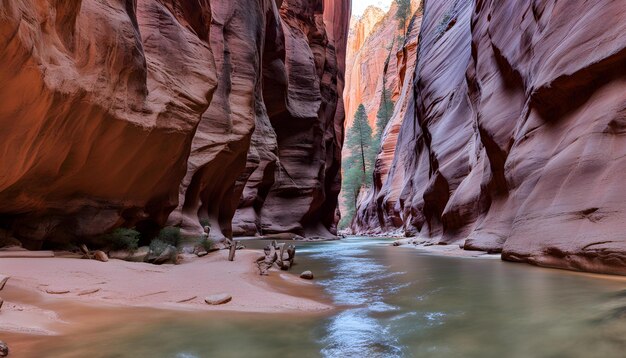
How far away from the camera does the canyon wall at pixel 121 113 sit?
5.80 m

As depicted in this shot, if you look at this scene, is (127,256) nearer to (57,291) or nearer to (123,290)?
(123,290)

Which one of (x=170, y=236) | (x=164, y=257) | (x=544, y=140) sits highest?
(x=544, y=140)

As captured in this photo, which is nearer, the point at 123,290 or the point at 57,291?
the point at 57,291

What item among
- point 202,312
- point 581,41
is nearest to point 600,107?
point 581,41

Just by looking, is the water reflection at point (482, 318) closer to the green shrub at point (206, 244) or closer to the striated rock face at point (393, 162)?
the green shrub at point (206, 244)

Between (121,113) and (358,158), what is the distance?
5163cm

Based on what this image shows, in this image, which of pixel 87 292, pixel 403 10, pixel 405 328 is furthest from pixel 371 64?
pixel 405 328

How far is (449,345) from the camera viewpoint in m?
3.13

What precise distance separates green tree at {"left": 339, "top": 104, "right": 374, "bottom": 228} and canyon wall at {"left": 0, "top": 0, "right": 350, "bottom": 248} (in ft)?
114

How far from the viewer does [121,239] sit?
905 centimetres

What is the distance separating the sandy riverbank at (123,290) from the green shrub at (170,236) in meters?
3.95

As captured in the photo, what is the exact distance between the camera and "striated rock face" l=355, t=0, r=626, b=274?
653 cm

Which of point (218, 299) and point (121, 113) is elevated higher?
point (121, 113)

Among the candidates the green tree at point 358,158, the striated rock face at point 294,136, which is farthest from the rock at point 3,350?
the green tree at point 358,158
